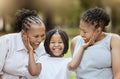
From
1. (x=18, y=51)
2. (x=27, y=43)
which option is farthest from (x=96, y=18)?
(x=18, y=51)

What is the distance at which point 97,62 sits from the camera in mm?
4332

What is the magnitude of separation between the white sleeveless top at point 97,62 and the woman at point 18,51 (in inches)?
24.8

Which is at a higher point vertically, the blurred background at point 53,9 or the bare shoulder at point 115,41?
the bare shoulder at point 115,41

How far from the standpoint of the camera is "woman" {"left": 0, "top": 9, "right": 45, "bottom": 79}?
15.6ft

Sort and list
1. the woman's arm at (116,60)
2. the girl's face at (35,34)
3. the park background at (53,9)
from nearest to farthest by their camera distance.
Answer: the woman's arm at (116,60) < the girl's face at (35,34) < the park background at (53,9)

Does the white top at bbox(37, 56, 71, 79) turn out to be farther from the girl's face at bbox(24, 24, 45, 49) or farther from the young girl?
the girl's face at bbox(24, 24, 45, 49)

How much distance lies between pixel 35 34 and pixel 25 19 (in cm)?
28

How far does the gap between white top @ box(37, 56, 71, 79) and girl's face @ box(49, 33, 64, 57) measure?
0.07 m

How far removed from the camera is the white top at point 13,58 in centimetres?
476

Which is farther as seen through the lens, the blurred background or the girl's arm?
the blurred background

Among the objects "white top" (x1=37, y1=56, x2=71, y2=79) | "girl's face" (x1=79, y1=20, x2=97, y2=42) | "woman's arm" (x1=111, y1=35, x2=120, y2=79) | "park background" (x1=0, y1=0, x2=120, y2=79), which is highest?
"girl's face" (x1=79, y1=20, x2=97, y2=42)

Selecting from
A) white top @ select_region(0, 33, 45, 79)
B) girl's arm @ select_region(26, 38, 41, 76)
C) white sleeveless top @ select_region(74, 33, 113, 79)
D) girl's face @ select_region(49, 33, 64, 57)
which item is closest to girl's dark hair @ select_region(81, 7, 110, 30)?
white sleeveless top @ select_region(74, 33, 113, 79)

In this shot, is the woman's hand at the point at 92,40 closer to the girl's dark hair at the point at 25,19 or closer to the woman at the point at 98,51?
the woman at the point at 98,51

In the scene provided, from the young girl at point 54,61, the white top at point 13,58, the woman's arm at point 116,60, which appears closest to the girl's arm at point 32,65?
the young girl at point 54,61
